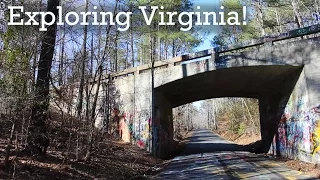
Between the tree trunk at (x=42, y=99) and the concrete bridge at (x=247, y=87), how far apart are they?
6.80 m

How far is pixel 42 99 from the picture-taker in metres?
7.82

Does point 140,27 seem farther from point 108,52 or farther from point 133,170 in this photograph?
point 133,170

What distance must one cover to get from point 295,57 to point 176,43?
72.9 ft

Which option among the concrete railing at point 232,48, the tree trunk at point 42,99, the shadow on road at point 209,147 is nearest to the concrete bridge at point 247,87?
the concrete railing at point 232,48

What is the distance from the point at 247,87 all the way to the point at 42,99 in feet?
46.9

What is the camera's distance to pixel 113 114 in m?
19.4

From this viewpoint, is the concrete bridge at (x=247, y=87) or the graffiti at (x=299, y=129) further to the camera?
the concrete bridge at (x=247, y=87)

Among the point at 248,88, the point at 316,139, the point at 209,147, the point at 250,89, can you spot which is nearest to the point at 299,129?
the point at 316,139

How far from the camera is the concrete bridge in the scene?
13.2 m

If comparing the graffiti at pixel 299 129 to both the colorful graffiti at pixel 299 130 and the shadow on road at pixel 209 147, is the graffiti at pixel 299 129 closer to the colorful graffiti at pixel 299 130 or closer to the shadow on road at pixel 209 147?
the colorful graffiti at pixel 299 130

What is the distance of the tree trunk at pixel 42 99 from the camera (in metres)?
7.94

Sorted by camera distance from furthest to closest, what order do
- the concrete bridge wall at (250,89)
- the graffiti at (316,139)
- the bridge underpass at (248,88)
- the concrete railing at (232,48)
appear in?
the bridge underpass at (248,88), the concrete railing at (232,48), the concrete bridge wall at (250,89), the graffiti at (316,139)

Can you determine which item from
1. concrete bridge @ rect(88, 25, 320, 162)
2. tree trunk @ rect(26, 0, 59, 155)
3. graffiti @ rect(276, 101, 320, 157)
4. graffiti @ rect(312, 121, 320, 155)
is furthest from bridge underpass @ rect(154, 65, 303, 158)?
tree trunk @ rect(26, 0, 59, 155)

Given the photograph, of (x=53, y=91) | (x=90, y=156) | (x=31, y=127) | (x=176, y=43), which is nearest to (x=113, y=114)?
(x=90, y=156)
